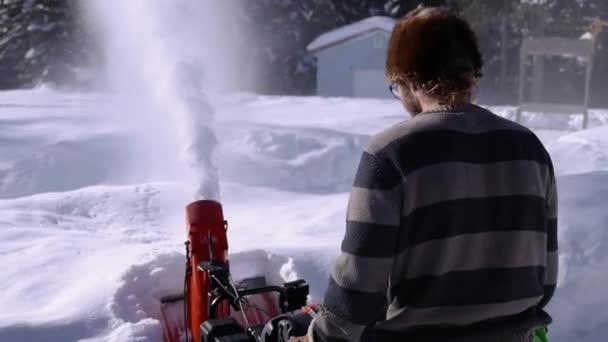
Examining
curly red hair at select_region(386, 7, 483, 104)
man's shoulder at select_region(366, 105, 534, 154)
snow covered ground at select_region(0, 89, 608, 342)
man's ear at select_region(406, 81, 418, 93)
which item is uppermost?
curly red hair at select_region(386, 7, 483, 104)

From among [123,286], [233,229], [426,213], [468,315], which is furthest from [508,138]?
[233,229]

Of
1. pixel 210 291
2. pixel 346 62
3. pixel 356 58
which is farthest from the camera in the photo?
pixel 346 62

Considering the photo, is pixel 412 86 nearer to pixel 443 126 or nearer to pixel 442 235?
pixel 443 126

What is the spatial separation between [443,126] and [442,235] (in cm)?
22

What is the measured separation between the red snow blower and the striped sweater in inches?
53.6

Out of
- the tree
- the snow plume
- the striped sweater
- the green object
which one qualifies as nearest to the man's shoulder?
the striped sweater

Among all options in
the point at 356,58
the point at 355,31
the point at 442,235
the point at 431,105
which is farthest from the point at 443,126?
the point at 356,58

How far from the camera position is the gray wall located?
79.4ft

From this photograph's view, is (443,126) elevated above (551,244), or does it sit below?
above

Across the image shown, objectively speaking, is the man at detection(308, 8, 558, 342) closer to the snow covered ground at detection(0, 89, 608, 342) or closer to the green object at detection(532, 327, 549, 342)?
the green object at detection(532, 327, 549, 342)

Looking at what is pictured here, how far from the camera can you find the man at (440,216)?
1359 mm

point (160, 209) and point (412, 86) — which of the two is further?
point (160, 209)

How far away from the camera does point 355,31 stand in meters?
24.0

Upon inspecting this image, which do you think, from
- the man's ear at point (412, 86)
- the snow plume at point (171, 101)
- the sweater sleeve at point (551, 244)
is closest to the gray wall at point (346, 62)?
the snow plume at point (171, 101)
